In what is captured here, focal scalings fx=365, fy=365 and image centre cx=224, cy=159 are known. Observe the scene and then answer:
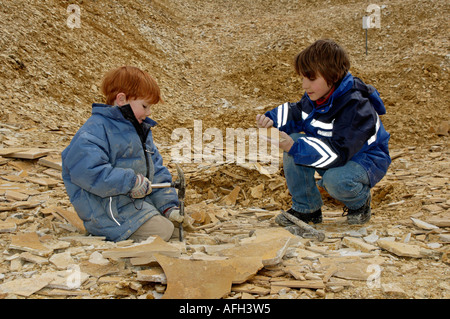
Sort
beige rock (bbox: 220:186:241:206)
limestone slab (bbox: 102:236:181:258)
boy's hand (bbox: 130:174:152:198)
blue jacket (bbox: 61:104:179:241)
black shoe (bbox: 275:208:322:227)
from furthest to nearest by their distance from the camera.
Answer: beige rock (bbox: 220:186:241:206)
black shoe (bbox: 275:208:322:227)
boy's hand (bbox: 130:174:152:198)
blue jacket (bbox: 61:104:179:241)
limestone slab (bbox: 102:236:181:258)

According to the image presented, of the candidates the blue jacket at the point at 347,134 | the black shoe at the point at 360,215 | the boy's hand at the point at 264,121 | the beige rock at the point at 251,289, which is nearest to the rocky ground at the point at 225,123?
the beige rock at the point at 251,289

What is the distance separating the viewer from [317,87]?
3363mm

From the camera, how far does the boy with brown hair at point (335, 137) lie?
126 inches

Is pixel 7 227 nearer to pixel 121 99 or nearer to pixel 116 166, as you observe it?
pixel 116 166

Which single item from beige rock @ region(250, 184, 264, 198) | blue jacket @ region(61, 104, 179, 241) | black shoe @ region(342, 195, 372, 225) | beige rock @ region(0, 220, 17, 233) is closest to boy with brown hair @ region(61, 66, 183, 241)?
blue jacket @ region(61, 104, 179, 241)

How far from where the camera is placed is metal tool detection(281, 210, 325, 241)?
3287 millimetres

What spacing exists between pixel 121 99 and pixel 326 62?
72.8 inches

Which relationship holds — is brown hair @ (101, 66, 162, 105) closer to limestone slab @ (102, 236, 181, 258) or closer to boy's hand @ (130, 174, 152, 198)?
boy's hand @ (130, 174, 152, 198)

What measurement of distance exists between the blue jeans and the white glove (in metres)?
1.20

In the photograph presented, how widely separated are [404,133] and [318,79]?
519 cm

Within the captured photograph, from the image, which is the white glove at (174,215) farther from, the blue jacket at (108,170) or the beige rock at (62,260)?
the beige rock at (62,260)

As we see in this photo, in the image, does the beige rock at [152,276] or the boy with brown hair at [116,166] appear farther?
the boy with brown hair at [116,166]

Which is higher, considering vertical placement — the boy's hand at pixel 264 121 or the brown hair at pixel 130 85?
the brown hair at pixel 130 85

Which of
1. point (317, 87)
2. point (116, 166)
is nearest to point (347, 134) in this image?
point (317, 87)
